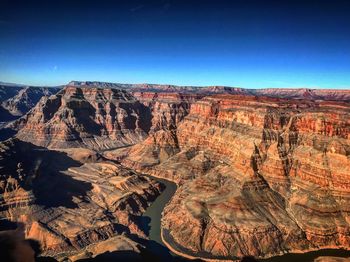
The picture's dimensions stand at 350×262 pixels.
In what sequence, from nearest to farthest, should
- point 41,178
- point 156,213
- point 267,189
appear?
point 267,189 < point 156,213 < point 41,178

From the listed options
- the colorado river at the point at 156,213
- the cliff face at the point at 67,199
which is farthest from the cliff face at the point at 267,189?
the cliff face at the point at 67,199

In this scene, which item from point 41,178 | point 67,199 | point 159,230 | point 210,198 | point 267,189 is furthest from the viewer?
point 41,178

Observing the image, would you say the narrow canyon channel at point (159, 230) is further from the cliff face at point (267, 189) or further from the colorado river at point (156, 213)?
the cliff face at point (267, 189)

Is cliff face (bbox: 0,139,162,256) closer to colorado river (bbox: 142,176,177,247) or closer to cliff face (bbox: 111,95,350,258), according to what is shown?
colorado river (bbox: 142,176,177,247)

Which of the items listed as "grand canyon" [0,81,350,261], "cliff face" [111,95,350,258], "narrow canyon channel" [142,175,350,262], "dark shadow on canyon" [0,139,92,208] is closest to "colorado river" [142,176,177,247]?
"narrow canyon channel" [142,175,350,262]

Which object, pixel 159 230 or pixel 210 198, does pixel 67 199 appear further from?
pixel 210 198

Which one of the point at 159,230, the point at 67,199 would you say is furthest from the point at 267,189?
the point at 67,199
